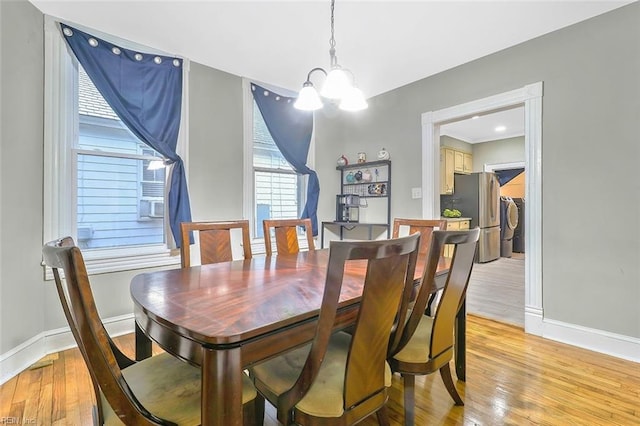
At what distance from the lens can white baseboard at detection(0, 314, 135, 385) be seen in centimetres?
193

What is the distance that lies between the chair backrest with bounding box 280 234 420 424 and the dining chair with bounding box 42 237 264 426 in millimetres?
351

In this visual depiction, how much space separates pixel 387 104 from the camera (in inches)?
149

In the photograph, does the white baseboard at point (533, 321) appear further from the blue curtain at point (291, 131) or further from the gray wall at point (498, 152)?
the gray wall at point (498, 152)

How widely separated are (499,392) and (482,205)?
14.6 feet

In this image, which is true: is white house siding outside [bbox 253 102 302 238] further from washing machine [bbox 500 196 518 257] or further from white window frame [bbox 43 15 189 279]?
washing machine [bbox 500 196 518 257]

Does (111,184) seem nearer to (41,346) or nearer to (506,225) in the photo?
(41,346)

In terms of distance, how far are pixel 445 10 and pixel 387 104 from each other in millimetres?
1543

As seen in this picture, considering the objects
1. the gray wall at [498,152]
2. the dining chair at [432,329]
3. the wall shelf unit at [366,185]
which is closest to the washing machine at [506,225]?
the gray wall at [498,152]

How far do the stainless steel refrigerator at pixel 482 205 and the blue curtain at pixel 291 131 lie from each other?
3326 mm

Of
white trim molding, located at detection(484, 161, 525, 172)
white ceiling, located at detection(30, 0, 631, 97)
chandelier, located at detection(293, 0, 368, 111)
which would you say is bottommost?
chandelier, located at detection(293, 0, 368, 111)

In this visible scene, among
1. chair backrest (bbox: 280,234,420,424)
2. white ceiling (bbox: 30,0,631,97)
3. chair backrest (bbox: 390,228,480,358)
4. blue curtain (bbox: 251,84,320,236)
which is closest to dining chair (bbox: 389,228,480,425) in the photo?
chair backrest (bbox: 390,228,480,358)

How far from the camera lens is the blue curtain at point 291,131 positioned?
11.7 ft

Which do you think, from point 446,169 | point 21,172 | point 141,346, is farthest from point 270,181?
point 446,169

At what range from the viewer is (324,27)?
2.45m
